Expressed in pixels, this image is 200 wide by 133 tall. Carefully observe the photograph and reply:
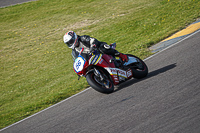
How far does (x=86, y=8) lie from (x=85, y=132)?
1849cm

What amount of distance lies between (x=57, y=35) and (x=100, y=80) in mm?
12951

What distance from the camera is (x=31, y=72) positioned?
47.0 feet

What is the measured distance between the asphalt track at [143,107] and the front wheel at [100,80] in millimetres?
239

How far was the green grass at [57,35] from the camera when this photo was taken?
10455mm

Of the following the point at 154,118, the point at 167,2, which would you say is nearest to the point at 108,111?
the point at 154,118

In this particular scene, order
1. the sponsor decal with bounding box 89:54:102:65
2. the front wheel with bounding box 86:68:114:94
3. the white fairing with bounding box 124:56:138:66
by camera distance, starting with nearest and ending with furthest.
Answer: the front wheel with bounding box 86:68:114:94 → the sponsor decal with bounding box 89:54:102:65 → the white fairing with bounding box 124:56:138:66

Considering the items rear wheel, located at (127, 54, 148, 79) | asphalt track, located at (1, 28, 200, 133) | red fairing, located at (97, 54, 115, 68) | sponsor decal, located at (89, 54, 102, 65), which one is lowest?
asphalt track, located at (1, 28, 200, 133)

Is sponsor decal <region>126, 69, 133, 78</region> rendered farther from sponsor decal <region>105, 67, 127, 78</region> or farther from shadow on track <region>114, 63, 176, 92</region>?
shadow on track <region>114, 63, 176, 92</region>

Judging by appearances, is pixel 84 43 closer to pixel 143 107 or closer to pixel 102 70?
pixel 102 70

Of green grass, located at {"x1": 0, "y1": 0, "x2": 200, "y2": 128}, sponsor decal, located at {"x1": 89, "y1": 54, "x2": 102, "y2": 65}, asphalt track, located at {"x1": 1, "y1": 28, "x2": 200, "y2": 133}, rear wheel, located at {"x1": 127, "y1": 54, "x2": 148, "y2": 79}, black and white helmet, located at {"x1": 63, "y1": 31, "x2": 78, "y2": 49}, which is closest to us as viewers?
asphalt track, located at {"x1": 1, "y1": 28, "x2": 200, "y2": 133}

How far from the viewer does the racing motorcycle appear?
672cm

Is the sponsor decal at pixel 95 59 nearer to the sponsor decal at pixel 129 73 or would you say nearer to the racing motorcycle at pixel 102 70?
the racing motorcycle at pixel 102 70

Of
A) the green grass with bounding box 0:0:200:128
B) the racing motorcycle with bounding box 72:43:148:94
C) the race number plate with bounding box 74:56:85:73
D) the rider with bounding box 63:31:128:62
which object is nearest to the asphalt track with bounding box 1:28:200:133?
the racing motorcycle with bounding box 72:43:148:94

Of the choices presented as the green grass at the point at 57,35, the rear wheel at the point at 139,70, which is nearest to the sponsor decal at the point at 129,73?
the rear wheel at the point at 139,70
